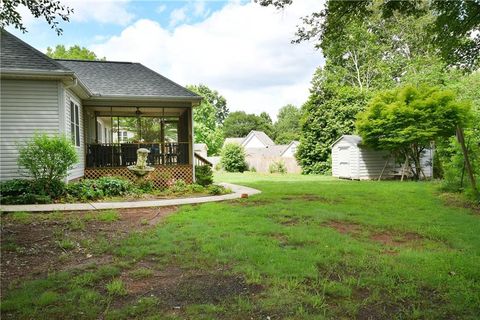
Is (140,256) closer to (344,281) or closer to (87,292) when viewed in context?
(87,292)

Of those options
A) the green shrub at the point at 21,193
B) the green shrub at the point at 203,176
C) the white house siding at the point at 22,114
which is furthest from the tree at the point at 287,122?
the green shrub at the point at 21,193

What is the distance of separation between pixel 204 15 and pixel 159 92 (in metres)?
3.39

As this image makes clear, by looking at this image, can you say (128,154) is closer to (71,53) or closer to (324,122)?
(324,122)

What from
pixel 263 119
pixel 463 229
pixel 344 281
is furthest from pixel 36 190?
pixel 263 119

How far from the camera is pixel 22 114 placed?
374 inches

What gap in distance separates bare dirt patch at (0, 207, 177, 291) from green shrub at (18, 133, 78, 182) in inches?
75.3

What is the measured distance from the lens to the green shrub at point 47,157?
856 centimetres

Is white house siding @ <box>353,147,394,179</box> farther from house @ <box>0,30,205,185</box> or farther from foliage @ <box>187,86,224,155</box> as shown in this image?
foliage @ <box>187,86,224,155</box>

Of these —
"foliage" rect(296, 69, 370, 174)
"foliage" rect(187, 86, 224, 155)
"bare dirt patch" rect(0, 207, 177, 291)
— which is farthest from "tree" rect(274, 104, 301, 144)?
"bare dirt patch" rect(0, 207, 177, 291)

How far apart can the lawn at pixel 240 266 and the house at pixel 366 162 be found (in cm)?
1077

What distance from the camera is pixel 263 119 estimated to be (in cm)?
7500

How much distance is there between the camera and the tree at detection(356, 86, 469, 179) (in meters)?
15.6

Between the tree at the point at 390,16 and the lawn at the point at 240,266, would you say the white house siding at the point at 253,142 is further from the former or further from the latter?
the tree at the point at 390,16

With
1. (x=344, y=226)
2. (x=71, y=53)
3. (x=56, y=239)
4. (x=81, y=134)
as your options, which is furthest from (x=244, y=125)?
(x=56, y=239)
